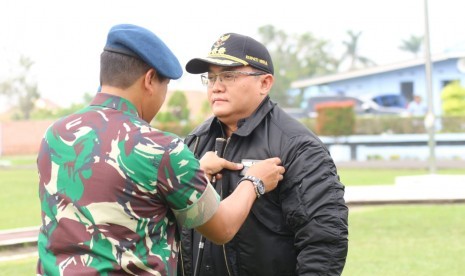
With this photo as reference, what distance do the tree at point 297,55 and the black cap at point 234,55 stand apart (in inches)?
3039

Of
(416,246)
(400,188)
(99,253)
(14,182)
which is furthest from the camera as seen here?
(14,182)

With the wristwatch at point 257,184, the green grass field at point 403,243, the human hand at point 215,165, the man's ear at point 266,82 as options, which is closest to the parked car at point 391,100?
the green grass field at point 403,243

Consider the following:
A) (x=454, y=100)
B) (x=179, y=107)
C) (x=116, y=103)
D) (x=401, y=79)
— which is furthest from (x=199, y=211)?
(x=401, y=79)

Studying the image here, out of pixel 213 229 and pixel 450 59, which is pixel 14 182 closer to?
pixel 213 229

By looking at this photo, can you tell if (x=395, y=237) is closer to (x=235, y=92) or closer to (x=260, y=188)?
(x=235, y=92)

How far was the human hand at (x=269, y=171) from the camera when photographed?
144 inches

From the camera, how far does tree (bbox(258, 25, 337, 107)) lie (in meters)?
84.1

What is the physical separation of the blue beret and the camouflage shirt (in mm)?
185

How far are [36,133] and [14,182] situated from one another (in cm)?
3268

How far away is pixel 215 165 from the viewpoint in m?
3.84

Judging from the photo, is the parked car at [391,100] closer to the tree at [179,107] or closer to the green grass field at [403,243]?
the tree at [179,107]

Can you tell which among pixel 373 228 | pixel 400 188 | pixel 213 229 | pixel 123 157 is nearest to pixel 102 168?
pixel 123 157

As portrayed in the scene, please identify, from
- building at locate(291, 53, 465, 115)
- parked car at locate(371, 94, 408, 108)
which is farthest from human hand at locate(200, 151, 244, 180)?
parked car at locate(371, 94, 408, 108)

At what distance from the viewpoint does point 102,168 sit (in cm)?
296
